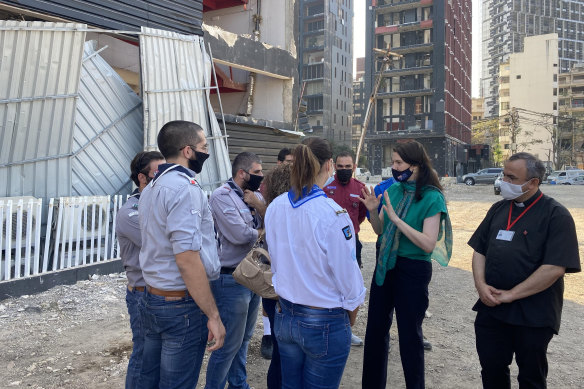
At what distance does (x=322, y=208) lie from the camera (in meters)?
2.44

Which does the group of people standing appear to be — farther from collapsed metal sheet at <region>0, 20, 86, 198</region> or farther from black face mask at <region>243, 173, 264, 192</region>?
collapsed metal sheet at <region>0, 20, 86, 198</region>

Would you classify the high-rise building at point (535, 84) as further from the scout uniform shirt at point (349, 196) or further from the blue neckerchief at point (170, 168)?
the blue neckerchief at point (170, 168)

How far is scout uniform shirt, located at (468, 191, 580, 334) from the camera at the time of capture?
2865 millimetres

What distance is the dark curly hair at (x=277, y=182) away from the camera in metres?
3.45

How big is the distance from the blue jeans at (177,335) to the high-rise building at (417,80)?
52.9 metres

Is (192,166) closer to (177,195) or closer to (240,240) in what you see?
(177,195)

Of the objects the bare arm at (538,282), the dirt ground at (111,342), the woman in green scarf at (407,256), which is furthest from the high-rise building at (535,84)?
the bare arm at (538,282)

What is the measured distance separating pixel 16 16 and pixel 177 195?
8.62 metres

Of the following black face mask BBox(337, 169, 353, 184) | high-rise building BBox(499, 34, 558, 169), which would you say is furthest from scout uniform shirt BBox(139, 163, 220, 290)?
high-rise building BBox(499, 34, 558, 169)

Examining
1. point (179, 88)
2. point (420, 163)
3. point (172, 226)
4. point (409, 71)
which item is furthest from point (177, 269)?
point (409, 71)

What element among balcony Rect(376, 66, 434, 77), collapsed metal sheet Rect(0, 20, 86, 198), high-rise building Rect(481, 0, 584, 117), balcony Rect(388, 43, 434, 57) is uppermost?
high-rise building Rect(481, 0, 584, 117)

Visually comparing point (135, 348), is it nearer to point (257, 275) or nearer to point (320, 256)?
point (257, 275)

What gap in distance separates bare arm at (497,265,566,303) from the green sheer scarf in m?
0.67

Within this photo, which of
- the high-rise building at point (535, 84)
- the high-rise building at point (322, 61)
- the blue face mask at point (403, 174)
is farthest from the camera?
the high-rise building at point (535, 84)
